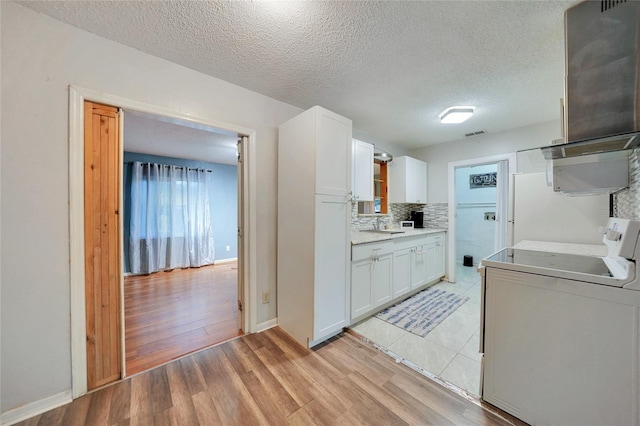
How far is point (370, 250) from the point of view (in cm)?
238

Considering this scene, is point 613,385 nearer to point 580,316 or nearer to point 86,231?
point 580,316

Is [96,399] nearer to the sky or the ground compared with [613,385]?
nearer to the ground

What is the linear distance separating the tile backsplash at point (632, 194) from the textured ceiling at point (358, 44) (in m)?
0.91

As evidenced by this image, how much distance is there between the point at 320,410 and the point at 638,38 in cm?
270

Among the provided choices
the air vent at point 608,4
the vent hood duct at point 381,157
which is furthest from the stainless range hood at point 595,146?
the vent hood duct at point 381,157

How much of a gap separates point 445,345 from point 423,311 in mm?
678

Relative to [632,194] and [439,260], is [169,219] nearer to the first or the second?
[439,260]

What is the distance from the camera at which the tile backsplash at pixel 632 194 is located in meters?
1.39

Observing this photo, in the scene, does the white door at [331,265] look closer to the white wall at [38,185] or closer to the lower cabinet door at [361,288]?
the lower cabinet door at [361,288]

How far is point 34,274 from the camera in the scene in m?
1.29

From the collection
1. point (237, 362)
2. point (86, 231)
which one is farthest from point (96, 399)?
point (86, 231)

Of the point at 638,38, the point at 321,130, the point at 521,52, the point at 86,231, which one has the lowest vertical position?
the point at 86,231

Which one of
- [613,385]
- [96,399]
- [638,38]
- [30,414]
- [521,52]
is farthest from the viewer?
[521,52]

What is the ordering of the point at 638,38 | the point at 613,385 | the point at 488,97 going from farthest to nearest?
the point at 488,97, the point at 638,38, the point at 613,385
